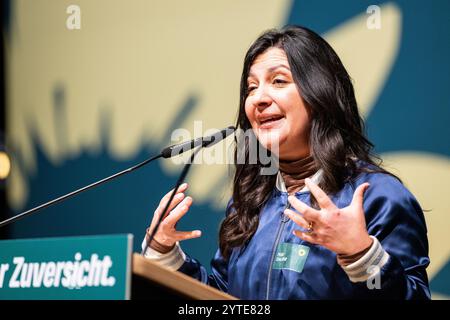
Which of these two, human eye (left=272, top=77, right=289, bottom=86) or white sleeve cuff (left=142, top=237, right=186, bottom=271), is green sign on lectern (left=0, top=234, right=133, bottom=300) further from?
human eye (left=272, top=77, right=289, bottom=86)

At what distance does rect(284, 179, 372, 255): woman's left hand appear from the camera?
1.45m

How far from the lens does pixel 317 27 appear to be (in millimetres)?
2752

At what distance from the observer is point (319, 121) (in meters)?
2.00

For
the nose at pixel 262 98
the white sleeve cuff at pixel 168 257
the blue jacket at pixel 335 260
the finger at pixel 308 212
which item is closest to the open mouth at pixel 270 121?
the nose at pixel 262 98

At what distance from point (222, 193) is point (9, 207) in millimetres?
1408

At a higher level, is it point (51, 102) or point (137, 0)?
point (137, 0)

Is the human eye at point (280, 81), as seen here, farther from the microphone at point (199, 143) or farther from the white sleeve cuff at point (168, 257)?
the white sleeve cuff at point (168, 257)

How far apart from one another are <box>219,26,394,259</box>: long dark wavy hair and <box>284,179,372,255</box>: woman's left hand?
391mm

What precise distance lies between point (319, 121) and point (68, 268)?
992mm

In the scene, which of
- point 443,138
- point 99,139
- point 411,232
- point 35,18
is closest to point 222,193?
point 99,139

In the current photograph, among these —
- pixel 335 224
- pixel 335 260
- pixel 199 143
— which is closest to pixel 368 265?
pixel 335 224

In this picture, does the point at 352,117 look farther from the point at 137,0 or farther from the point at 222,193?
the point at 137,0

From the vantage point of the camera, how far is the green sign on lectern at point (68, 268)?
48.8 inches

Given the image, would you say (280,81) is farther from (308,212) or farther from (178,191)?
(308,212)
